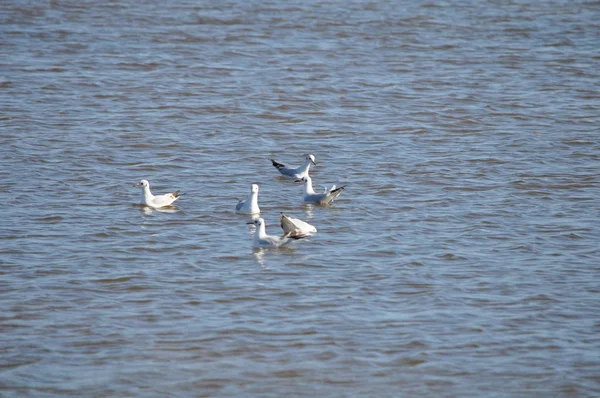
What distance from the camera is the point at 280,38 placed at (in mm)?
25594

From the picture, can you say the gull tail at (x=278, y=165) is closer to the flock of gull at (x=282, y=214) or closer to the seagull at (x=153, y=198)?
the flock of gull at (x=282, y=214)

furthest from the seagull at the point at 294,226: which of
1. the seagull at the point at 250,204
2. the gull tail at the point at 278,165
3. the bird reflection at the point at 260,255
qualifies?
the gull tail at the point at 278,165

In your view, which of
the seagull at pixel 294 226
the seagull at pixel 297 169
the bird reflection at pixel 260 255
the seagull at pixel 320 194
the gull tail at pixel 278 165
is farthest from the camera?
the gull tail at pixel 278 165

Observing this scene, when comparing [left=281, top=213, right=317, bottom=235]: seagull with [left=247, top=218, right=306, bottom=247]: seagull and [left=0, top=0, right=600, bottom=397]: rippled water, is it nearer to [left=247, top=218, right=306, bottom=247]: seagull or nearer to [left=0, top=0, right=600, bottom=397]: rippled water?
[left=247, top=218, right=306, bottom=247]: seagull

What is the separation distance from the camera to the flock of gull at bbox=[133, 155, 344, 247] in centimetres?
1176

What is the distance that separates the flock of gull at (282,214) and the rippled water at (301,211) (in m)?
0.17

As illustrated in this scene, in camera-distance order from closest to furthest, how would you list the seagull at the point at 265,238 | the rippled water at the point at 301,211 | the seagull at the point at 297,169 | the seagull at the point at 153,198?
the rippled water at the point at 301,211
the seagull at the point at 265,238
the seagull at the point at 153,198
the seagull at the point at 297,169

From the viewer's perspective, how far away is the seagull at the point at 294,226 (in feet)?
38.8

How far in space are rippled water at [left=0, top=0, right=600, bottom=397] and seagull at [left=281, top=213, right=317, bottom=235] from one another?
22cm

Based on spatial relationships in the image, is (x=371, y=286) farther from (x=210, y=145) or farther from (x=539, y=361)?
(x=210, y=145)

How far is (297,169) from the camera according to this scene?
14.6 metres

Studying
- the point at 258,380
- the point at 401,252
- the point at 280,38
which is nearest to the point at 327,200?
the point at 401,252

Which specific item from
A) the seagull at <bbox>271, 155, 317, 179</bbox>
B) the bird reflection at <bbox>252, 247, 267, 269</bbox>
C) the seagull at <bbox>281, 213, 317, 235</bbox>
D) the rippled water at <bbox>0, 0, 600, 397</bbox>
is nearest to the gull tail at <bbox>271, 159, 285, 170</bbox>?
the seagull at <bbox>271, 155, 317, 179</bbox>

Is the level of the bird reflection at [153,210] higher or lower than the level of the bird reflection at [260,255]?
lower
